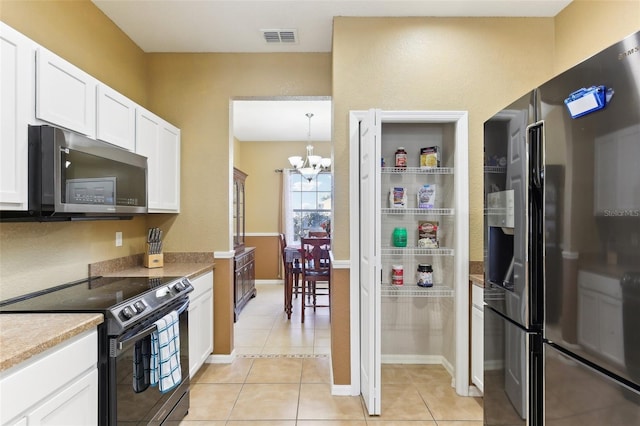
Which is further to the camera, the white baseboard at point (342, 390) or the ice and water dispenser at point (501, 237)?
the white baseboard at point (342, 390)

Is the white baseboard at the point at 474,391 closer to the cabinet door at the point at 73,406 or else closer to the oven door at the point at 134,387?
Answer: the oven door at the point at 134,387

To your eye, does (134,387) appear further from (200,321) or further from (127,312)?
(200,321)

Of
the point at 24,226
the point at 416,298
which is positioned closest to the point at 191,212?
the point at 24,226

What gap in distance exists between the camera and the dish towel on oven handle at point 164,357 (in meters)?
1.90

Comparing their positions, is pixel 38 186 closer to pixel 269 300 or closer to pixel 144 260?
pixel 144 260

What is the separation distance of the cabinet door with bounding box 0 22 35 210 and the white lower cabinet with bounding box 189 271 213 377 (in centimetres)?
138

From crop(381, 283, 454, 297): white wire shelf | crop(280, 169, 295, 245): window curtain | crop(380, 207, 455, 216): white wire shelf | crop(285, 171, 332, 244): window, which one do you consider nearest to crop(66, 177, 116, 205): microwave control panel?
crop(380, 207, 455, 216): white wire shelf

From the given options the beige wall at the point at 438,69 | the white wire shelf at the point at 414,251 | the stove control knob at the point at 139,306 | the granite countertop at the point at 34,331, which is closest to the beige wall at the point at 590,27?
the beige wall at the point at 438,69

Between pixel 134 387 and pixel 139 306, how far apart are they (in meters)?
0.39

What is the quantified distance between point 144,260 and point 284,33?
225 cm

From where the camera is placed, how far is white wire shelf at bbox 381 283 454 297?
2.88 m

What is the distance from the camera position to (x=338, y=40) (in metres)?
2.78

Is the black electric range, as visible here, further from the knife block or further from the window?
the window

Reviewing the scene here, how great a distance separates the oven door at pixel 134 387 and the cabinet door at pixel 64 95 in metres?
1.11
